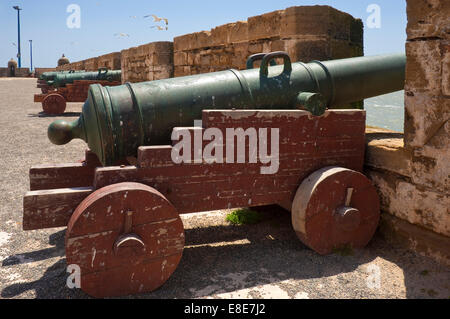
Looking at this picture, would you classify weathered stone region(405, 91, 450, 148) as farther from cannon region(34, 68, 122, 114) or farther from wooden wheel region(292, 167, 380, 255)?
cannon region(34, 68, 122, 114)

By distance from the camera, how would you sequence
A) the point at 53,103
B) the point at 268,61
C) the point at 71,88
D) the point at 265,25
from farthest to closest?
the point at 71,88, the point at 53,103, the point at 265,25, the point at 268,61

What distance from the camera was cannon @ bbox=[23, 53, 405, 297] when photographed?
248 cm

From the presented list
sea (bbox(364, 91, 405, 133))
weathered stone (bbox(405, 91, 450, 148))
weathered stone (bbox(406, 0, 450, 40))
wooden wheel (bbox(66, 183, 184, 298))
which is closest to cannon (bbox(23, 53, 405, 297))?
wooden wheel (bbox(66, 183, 184, 298))

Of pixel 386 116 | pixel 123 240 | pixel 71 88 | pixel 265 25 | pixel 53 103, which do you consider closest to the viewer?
pixel 123 240

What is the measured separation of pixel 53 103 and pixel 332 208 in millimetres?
11118

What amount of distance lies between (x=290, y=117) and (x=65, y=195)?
162 centimetres

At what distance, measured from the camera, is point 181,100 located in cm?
301

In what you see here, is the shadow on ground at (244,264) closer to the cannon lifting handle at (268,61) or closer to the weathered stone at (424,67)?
the weathered stone at (424,67)

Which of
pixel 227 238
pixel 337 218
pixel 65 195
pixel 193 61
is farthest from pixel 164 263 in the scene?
pixel 193 61

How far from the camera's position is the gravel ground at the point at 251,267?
2.63 meters

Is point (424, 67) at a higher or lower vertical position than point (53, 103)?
lower

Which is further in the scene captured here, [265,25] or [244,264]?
[265,25]

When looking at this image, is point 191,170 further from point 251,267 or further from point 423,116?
point 423,116

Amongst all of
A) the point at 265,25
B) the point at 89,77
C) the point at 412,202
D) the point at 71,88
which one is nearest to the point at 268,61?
the point at 412,202
